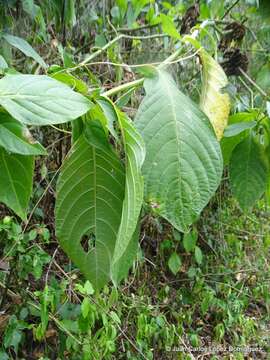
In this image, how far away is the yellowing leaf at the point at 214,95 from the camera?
400mm

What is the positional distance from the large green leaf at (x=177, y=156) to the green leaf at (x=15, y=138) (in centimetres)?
8

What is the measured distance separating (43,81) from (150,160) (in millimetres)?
89

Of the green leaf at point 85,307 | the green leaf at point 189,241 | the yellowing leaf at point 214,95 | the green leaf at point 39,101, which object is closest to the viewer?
the green leaf at point 39,101

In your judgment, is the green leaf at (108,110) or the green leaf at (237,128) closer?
the green leaf at (108,110)

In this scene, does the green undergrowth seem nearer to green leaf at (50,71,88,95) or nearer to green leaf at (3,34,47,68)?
green leaf at (3,34,47,68)

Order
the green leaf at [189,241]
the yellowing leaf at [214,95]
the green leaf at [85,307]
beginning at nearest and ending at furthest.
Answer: the yellowing leaf at [214,95] < the green leaf at [85,307] < the green leaf at [189,241]

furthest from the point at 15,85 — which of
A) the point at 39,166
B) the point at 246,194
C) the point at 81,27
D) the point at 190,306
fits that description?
the point at 190,306

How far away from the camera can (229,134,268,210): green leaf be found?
0.44 meters

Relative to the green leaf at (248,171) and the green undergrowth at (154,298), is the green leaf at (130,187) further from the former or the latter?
the green undergrowth at (154,298)

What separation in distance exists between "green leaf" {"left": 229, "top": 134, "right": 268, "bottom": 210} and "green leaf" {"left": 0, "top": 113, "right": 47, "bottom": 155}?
227mm

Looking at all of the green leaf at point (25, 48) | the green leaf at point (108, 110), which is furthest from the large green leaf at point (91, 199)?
the green leaf at point (25, 48)

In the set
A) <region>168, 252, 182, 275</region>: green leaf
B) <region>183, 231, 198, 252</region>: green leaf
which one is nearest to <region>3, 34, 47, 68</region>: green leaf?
<region>183, 231, 198, 252</region>: green leaf

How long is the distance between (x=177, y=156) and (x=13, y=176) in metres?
0.12

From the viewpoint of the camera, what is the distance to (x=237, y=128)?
45 cm
